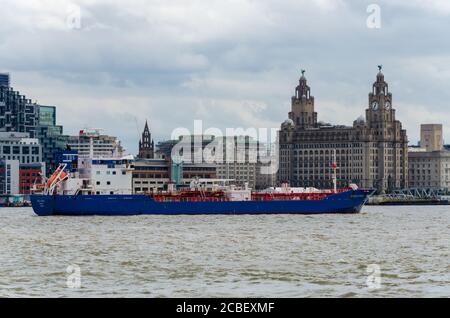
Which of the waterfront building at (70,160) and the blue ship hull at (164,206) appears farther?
the waterfront building at (70,160)

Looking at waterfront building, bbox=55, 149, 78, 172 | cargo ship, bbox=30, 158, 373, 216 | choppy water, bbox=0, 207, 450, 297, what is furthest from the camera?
waterfront building, bbox=55, 149, 78, 172

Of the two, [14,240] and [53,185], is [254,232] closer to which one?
[14,240]

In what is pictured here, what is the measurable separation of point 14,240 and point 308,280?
24.2 meters

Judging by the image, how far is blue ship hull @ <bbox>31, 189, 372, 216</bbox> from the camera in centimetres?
8912

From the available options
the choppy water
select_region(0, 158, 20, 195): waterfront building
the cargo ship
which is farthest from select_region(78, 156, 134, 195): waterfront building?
select_region(0, 158, 20, 195): waterfront building

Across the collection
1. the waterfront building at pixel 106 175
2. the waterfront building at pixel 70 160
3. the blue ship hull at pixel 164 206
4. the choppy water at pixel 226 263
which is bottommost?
the choppy water at pixel 226 263

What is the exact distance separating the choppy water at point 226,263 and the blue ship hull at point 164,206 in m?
32.4

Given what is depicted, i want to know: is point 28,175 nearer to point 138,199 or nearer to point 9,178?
point 9,178

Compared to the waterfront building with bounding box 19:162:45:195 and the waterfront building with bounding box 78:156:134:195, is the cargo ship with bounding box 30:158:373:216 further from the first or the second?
the waterfront building with bounding box 19:162:45:195

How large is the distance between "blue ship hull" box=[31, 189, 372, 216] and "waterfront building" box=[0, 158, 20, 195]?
100915mm

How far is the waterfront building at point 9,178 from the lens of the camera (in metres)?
190

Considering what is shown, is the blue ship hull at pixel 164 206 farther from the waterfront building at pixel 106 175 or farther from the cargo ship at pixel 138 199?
the waterfront building at pixel 106 175

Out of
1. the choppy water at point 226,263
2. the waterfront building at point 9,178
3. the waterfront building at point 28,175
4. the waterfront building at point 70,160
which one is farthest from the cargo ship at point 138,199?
the waterfront building at point 9,178

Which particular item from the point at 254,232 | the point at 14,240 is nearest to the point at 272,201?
the point at 254,232
